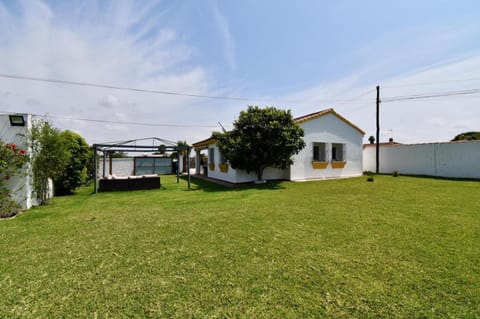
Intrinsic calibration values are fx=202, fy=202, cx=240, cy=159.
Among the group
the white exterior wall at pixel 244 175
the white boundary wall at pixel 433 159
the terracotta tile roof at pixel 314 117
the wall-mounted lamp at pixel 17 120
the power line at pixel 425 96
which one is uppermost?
the power line at pixel 425 96

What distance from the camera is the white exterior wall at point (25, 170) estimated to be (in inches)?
237

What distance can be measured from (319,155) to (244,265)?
12654 millimetres

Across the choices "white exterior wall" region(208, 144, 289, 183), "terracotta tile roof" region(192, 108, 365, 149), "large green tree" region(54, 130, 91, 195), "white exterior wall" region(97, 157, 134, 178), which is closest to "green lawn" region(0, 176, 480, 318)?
"large green tree" region(54, 130, 91, 195)

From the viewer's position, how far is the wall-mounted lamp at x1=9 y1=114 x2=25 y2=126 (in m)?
6.08

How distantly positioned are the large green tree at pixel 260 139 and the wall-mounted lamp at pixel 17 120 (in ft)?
23.5

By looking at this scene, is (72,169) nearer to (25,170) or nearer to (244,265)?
(25,170)

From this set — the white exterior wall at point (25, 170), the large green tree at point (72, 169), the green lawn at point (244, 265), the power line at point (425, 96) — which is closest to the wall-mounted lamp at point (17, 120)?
the white exterior wall at point (25, 170)

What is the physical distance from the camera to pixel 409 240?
3.65 metres

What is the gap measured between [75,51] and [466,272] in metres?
14.7

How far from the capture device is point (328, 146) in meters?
13.7

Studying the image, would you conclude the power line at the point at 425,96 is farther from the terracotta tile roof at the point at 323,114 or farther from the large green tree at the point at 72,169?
the large green tree at the point at 72,169

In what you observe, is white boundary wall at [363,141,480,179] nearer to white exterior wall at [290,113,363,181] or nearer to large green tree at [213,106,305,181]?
white exterior wall at [290,113,363,181]

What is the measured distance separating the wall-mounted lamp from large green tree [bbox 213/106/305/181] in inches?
281

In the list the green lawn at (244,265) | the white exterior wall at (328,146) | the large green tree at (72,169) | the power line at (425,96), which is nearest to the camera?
the green lawn at (244,265)
